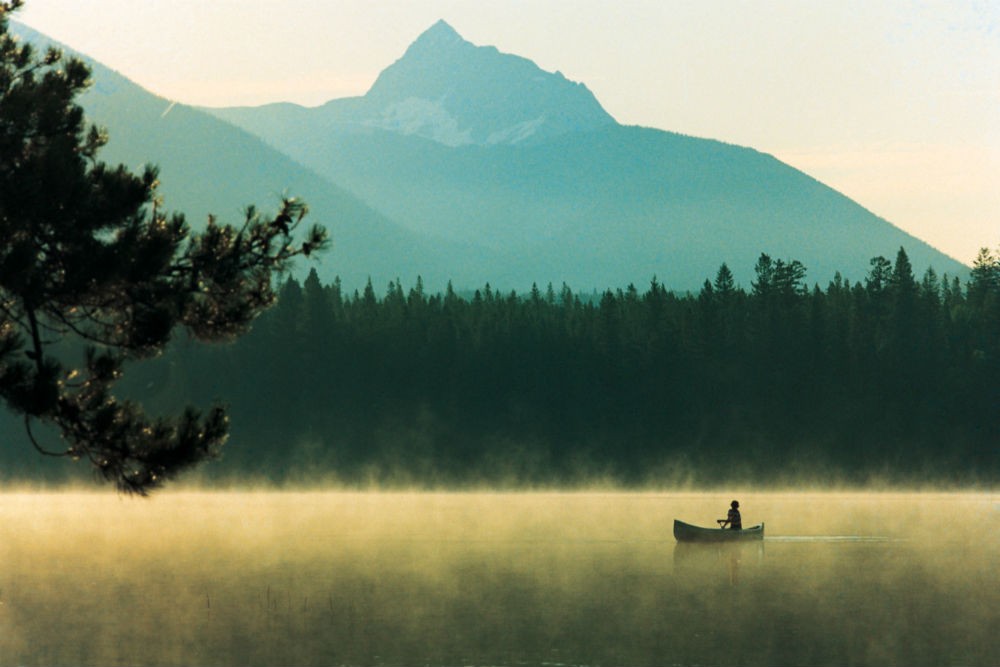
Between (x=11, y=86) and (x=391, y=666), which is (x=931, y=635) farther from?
(x=11, y=86)

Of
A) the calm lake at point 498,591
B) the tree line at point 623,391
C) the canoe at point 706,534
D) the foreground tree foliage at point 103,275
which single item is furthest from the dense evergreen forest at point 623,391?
the foreground tree foliage at point 103,275

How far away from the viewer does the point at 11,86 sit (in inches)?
1106

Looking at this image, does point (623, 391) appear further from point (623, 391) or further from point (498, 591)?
point (498, 591)

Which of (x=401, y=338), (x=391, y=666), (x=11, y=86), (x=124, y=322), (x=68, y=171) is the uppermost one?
(x=401, y=338)

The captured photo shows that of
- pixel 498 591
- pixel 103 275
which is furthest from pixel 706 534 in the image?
pixel 103 275

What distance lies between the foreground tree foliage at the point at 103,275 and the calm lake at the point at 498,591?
495 inches

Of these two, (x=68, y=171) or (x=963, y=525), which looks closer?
(x=68, y=171)

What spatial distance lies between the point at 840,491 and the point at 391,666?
106376 millimetres

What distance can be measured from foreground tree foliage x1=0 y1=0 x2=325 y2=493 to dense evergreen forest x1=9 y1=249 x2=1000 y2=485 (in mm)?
117158

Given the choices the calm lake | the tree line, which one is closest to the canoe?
the calm lake

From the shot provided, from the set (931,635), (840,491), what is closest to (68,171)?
(931,635)

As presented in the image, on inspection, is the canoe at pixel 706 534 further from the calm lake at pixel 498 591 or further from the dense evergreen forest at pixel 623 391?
the dense evergreen forest at pixel 623 391

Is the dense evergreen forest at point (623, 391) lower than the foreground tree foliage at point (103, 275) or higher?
higher

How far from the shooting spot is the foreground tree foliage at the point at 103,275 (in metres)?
26.1
